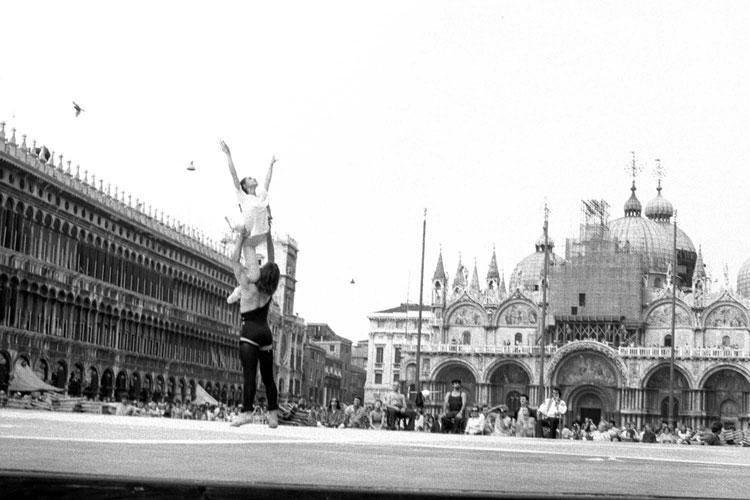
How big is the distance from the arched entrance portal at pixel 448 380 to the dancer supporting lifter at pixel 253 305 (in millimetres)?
69363

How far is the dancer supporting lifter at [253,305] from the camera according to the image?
30.1 feet

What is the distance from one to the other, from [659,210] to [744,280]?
11315 millimetres

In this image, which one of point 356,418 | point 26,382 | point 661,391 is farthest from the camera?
point 661,391

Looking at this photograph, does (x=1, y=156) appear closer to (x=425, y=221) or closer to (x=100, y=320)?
(x=100, y=320)

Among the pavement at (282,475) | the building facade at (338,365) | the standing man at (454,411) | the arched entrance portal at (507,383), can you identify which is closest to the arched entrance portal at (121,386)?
the standing man at (454,411)

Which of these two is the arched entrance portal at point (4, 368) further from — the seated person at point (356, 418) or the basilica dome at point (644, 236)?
the basilica dome at point (644, 236)

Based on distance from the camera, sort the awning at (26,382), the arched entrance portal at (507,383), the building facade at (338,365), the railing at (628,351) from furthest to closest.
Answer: the building facade at (338,365), the arched entrance portal at (507,383), the railing at (628,351), the awning at (26,382)

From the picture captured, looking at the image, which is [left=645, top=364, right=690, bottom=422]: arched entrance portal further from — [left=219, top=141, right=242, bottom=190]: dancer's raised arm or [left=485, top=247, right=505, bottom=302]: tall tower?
[left=219, top=141, right=242, bottom=190]: dancer's raised arm

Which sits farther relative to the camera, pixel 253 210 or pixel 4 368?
pixel 4 368

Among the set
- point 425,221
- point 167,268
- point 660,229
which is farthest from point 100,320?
point 660,229

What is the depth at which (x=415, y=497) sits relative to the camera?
320 cm

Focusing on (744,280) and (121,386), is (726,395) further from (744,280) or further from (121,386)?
Result: (121,386)

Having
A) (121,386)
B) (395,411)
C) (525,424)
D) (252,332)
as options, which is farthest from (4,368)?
(252,332)

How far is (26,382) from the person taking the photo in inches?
1485
